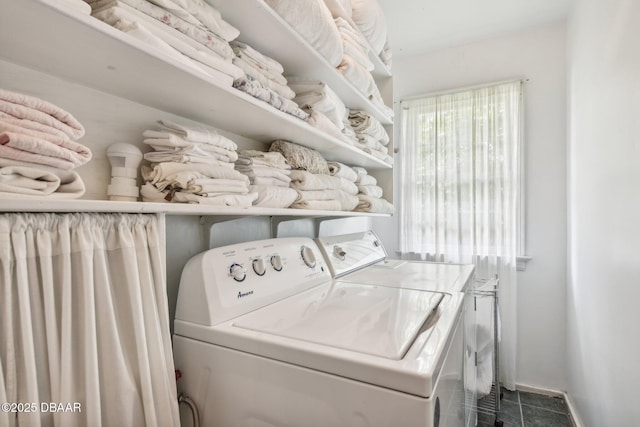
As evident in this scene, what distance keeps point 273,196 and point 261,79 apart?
16.9 inches

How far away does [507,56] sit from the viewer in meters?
2.56

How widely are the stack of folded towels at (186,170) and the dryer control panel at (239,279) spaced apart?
Result: 184 millimetres

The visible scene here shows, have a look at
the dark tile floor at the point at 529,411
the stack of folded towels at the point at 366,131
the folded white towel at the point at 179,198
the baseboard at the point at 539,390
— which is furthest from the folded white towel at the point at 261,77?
the baseboard at the point at 539,390

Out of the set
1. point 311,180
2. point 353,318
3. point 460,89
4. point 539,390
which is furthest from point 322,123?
point 539,390

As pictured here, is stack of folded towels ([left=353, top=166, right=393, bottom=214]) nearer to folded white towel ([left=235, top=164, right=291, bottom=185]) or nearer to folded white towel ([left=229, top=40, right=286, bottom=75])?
folded white towel ([left=235, top=164, right=291, bottom=185])

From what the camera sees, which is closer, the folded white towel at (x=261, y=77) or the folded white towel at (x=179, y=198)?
the folded white towel at (x=179, y=198)

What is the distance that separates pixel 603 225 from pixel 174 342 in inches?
73.4

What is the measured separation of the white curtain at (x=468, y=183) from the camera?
8.08ft

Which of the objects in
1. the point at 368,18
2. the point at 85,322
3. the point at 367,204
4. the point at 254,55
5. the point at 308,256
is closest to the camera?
the point at 85,322

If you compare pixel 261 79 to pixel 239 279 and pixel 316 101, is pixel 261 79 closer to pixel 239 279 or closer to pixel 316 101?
pixel 316 101

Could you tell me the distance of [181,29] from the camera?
81 cm

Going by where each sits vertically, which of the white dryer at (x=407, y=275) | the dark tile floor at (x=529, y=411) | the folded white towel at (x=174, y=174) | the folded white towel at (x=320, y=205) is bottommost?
the dark tile floor at (x=529, y=411)

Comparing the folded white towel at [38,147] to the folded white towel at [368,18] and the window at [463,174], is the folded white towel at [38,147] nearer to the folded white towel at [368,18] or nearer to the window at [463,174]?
the folded white towel at [368,18]

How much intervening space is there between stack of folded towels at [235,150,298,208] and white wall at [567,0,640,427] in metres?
1.25
